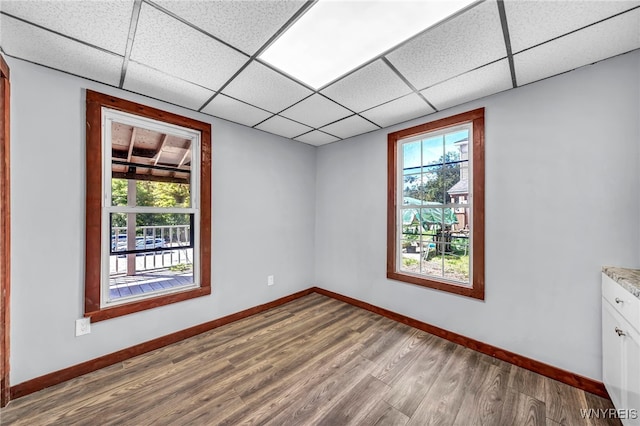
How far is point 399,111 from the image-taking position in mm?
2602

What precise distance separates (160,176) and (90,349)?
1.75 m

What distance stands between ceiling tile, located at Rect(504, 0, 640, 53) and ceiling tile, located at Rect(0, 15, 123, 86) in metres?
2.58

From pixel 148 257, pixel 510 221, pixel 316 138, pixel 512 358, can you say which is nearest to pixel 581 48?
pixel 510 221

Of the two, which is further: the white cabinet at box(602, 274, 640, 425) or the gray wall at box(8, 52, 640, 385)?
the gray wall at box(8, 52, 640, 385)

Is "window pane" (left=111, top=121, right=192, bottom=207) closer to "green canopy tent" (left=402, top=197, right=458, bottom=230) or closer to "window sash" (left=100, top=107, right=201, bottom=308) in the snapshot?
"window sash" (left=100, top=107, right=201, bottom=308)

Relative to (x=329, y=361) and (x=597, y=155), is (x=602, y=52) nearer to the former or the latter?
(x=597, y=155)

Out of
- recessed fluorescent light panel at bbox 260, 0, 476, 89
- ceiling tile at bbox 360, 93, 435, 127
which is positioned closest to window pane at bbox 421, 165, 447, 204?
ceiling tile at bbox 360, 93, 435, 127

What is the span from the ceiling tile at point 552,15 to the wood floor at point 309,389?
95.1 inches

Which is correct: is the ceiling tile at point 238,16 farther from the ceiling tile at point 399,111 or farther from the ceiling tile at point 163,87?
the ceiling tile at point 399,111

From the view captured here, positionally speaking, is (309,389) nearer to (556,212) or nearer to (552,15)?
(556,212)

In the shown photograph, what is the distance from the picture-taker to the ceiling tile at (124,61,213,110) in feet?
6.24

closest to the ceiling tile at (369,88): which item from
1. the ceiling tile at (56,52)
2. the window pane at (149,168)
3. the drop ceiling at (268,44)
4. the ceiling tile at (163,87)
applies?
the drop ceiling at (268,44)

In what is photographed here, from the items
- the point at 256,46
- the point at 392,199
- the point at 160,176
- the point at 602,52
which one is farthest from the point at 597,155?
the point at 160,176

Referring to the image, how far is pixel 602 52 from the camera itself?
165cm
